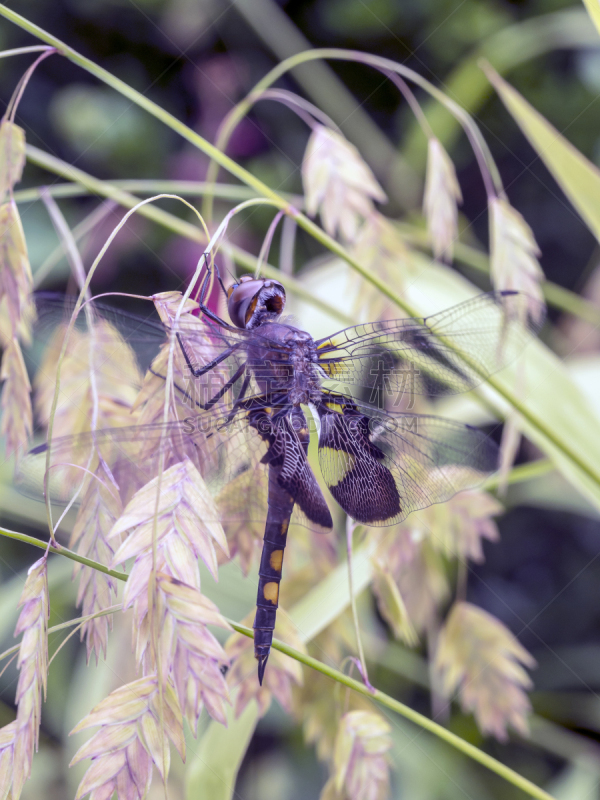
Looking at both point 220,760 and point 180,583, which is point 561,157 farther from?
point 220,760

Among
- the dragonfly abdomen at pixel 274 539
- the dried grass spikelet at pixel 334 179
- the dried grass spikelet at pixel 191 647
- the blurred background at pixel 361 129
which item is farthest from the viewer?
the blurred background at pixel 361 129

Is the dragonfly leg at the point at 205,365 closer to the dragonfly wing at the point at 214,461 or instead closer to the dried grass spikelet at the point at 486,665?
the dragonfly wing at the point at 214,461

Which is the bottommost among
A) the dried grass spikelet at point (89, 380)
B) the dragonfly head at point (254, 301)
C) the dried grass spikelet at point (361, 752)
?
the dried grass spikelet at point (361, 752)

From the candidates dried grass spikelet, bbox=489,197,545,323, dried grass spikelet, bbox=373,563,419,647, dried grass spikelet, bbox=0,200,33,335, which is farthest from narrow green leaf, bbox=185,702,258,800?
dried grass spikelet, bbox=489,197,545,323

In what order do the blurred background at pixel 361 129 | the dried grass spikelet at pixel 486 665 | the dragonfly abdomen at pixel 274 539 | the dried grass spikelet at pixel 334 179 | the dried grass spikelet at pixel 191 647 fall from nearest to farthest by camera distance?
the dried grass spikelet at pixel 191 647 < the dragonfly abdomen at pixel 274 539 < the dried grass spikelet at pixel 334 179 < the dried grass spikelet at pixel 486 665 < the blurred background at pixel 361 129

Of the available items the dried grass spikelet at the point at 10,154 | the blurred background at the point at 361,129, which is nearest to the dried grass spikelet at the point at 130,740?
the dried grass spikelet at the point at 10,154

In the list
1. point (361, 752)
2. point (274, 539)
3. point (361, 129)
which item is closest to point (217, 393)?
point (274, 539)

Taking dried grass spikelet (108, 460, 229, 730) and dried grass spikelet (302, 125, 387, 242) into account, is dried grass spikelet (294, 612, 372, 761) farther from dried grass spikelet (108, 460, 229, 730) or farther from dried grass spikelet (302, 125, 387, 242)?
dried grass spikelet (302, 125, 387, 242)
